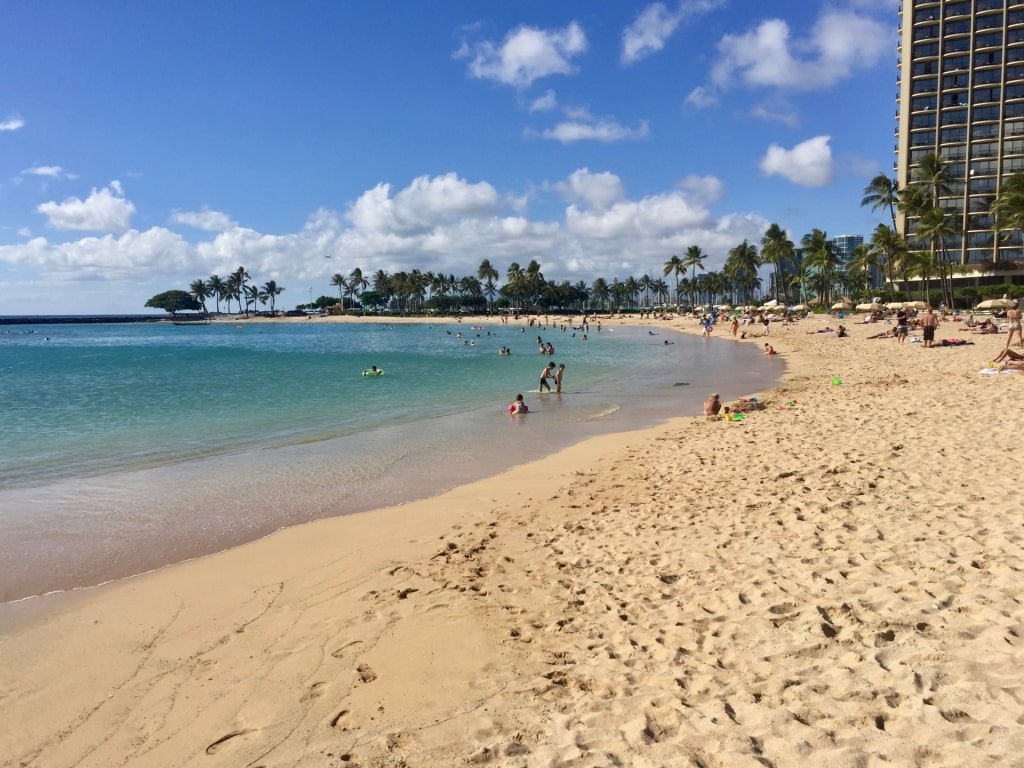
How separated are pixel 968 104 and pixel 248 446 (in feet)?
331

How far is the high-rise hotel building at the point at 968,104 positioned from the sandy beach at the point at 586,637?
3505 inches

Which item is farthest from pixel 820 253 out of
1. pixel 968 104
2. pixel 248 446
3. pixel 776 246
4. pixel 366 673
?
pixel 366 673

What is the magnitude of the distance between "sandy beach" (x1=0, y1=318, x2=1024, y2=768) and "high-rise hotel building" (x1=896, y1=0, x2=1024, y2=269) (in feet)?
292

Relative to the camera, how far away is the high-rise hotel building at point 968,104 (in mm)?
79562

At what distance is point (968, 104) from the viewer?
81.8 m

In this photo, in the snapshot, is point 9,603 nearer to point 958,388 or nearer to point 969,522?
point 969,522

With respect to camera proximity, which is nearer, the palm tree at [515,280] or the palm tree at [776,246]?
the palm tree at [776,246]

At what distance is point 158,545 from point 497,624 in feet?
17.4

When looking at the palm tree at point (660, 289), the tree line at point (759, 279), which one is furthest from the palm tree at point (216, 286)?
the palm tree at point (660, 289)

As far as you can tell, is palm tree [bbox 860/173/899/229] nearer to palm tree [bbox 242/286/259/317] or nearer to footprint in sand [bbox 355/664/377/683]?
footprint in sand [bbox 355/664/377/683]

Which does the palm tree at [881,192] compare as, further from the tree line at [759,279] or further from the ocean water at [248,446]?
the ocean water at [248,446]

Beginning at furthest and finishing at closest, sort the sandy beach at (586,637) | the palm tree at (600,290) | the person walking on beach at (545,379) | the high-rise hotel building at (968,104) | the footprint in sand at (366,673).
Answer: the palm tree at (600,290), the high-rise hotel building at (968,104), the person walking on beach at (545,379), the footprint in sand at (366,673), the sandy beach at (586,637)

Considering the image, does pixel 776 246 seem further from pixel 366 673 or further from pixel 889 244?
pixel 366 673

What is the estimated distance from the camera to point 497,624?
5320mm
